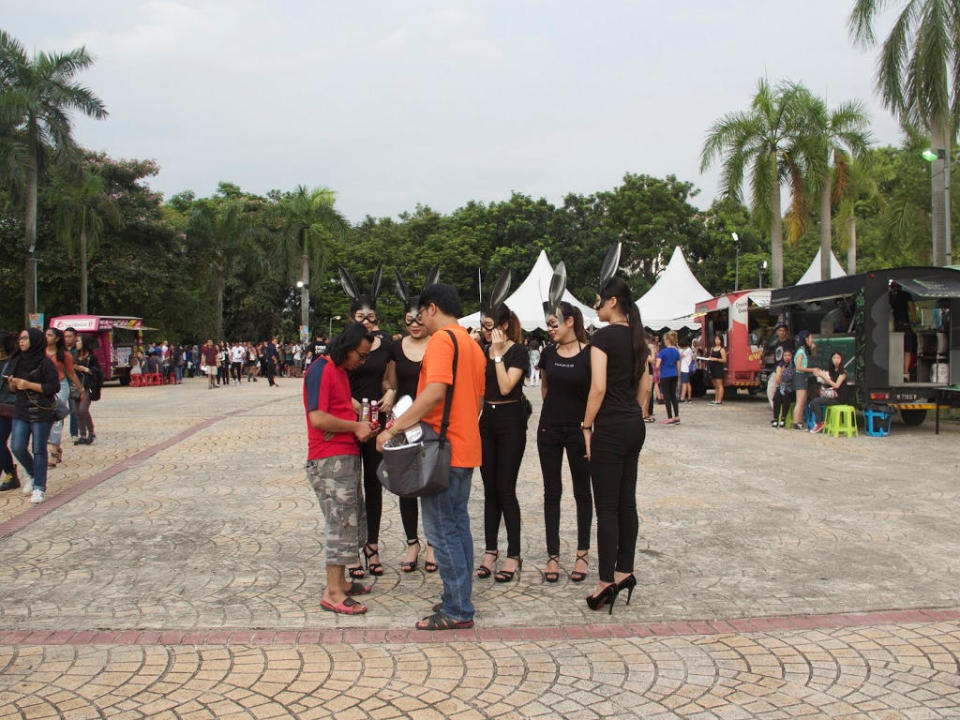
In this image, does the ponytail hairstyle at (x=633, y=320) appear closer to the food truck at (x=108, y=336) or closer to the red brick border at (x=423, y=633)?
the red brick border at (x=423, y=633)

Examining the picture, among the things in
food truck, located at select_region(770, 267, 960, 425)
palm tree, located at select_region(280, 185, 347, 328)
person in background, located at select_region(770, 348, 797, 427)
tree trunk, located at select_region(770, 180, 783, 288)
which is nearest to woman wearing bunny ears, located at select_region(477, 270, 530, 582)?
food truck, located at select_region(770, 267, 960, 425)

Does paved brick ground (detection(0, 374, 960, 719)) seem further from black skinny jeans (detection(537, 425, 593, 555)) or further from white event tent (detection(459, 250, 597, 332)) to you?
white event tent (detection(459, 250, 597, 332))

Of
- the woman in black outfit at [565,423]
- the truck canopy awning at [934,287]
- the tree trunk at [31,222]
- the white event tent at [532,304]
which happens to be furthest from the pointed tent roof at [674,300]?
the woman in black outfit at [565,423]

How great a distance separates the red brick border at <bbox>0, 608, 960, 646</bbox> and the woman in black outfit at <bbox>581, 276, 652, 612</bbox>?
320 millimetres

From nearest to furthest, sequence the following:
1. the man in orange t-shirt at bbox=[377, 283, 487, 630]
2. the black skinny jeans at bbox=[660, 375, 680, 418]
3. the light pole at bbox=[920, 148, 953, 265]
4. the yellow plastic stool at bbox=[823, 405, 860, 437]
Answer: the man in orange t-shirt at bbox=[377, 283, 487, 630]
the yellow plastic stool at bbox=[823, 405, 860, 437]
the black skinny jeans at bbox=[660, 375, 680, 418]
the light pole at bbox=[920, 148, 953, 265]

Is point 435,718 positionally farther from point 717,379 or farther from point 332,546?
point 717,379

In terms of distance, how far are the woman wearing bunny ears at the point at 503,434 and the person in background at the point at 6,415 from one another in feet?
15.9

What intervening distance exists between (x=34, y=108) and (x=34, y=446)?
2502 cm

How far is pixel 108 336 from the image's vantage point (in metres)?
28.2

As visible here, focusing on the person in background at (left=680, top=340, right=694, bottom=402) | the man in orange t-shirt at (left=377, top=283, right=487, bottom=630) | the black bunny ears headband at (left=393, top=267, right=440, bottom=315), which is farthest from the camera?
the person in background at (left=680, top=340, right=694, bottom=402)

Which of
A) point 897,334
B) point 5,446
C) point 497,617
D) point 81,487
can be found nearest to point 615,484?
point 497,617

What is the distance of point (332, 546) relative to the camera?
14.5 ft

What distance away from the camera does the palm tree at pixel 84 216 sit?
32656 millimetres

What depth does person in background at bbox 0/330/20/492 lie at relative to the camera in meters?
7.52
